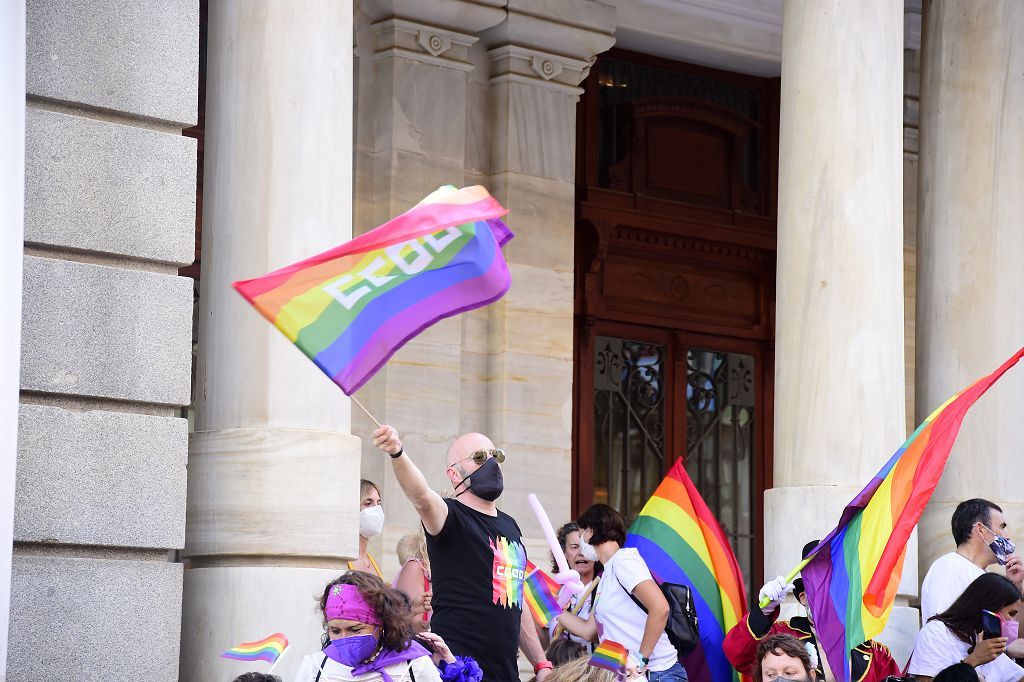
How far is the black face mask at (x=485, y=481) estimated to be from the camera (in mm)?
7527

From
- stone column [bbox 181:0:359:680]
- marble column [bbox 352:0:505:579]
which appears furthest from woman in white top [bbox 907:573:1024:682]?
marble column [bbox 352:0:505:579]

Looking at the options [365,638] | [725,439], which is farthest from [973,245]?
[365,638]

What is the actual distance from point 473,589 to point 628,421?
8536mm

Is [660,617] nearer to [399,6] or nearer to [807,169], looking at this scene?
[807,169]

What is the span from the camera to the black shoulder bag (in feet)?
30.9

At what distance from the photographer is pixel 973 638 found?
9.16 meters

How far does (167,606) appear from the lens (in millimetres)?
8172

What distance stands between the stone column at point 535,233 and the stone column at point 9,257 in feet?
23.6

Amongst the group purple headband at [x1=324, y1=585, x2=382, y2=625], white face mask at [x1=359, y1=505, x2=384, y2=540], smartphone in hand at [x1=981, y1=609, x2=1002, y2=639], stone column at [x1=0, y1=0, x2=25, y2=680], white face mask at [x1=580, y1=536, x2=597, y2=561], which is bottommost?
smartphone in hand at [x1=981, y1=609, x2=1002, y2=639]

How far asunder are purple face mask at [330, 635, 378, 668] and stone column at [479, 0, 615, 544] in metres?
7.45

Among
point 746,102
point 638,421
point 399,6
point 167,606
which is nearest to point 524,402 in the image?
point 638,421

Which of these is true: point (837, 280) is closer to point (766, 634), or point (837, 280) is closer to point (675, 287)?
point (766, 634)

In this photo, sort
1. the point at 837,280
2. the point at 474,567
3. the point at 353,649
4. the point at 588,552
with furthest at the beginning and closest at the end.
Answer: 1. the point at 837,280
2. the point at 588,552
3. the point at 474,567
4. the point at 353,649

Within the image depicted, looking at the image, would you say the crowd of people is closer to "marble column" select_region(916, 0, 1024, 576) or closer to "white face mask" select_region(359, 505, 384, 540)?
"white face mask" select_region(359, 505, 384, 540)
